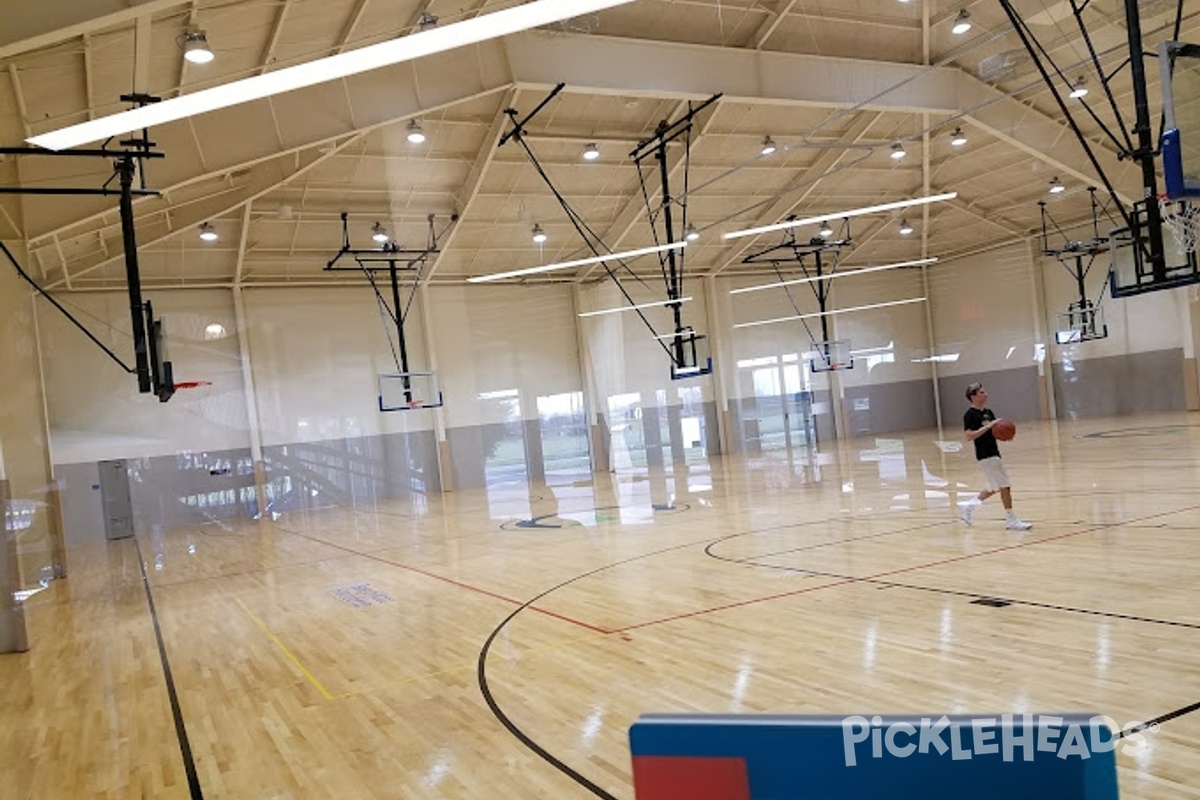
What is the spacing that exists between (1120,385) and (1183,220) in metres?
20.4

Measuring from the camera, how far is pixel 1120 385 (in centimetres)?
2775

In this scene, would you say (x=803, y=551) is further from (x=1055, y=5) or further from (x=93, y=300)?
(x=93, y=300)

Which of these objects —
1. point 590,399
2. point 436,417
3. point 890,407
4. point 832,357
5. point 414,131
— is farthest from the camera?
point 890,407

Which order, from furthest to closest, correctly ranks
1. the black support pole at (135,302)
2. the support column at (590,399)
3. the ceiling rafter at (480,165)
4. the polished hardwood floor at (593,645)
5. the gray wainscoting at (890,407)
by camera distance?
the gray wainscoting at (890,407), the support column at (590,399), the ceiling rafter at (480,165), the black support pole at (135,302), the polished hardwood floor at (593,645)

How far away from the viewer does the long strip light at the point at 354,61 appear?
5.10 metres

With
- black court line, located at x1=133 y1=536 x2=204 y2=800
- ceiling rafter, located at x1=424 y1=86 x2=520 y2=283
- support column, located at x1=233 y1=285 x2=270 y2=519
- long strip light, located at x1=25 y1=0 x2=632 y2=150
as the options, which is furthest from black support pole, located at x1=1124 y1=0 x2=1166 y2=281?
support column, located at x1=233 y1=285 x2=270 y2=519

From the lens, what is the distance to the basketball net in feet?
32.1

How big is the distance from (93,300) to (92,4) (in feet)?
52.5

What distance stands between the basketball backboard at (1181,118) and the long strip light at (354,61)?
16.8ft

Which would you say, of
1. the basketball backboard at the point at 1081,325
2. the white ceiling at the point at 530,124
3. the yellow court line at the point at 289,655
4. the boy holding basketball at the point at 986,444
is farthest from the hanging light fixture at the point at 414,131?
the basketball backboard at the point at 1081,325

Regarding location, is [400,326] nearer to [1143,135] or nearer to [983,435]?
[983,435]

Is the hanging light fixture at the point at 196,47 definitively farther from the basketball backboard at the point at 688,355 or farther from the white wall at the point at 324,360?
the white wall at the point at 324,360

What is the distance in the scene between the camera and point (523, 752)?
14.9 ft
